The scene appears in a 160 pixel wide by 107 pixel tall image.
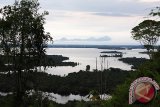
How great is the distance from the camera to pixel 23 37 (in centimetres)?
3161

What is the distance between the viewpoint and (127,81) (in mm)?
10109

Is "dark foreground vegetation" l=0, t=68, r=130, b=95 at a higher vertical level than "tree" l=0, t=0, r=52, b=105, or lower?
lower

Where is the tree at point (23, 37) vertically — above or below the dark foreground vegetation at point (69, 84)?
above

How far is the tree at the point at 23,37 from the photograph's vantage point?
3089 cm

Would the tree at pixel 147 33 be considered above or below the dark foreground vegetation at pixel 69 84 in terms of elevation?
above

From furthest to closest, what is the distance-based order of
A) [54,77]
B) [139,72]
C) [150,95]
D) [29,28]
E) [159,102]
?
1. [54,77]
2. [29,28]
3. [139,72]
4. [159,102]
5. [150,95]

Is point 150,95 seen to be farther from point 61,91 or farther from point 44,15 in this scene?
point 61,91

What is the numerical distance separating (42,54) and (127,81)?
2121 cm

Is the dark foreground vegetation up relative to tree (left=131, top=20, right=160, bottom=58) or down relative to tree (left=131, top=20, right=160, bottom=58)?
down

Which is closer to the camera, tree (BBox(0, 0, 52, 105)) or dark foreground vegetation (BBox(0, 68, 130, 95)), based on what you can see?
tree (BBox(0, 0, 52, 105))

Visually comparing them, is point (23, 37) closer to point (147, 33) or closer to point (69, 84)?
point (147, 33)

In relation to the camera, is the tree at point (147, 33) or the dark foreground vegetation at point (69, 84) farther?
the dark foreground vegetation at point (69, 84)

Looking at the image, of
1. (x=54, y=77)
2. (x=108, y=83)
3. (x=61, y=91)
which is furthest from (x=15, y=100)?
(x=54, y=77)

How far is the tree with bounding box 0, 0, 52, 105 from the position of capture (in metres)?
30.9
